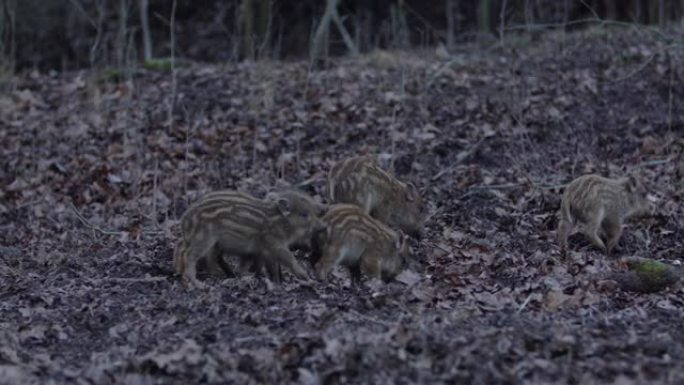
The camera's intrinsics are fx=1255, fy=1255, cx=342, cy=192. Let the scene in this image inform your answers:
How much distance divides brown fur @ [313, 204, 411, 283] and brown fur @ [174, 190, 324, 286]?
123 mm

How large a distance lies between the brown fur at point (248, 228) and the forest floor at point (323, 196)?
0.26 metres

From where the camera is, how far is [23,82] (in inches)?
766

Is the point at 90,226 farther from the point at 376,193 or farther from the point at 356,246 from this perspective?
the point at 356,246

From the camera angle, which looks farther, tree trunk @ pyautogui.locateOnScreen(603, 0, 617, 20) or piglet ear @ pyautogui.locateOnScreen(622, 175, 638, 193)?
tree trunk @ pyautogui.locateOnScreen(603, 0, 617, 20)

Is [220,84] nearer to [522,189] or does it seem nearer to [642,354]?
→ [522,189]

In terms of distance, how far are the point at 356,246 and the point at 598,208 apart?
278cm

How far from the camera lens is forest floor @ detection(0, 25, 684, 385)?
7.26 meters

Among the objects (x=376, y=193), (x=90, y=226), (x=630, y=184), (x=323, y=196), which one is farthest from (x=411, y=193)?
(x=90, y=226)

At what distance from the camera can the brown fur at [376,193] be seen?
1126 cm

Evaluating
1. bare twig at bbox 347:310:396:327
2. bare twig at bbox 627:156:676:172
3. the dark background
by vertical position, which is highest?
the dark background

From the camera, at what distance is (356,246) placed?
31.7 feet

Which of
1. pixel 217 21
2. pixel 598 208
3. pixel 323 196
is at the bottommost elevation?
pixel 323 196

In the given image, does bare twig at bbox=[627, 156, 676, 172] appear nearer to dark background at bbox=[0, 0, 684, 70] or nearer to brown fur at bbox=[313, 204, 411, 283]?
brown fur at bbox=[313, 204, 411, 283]

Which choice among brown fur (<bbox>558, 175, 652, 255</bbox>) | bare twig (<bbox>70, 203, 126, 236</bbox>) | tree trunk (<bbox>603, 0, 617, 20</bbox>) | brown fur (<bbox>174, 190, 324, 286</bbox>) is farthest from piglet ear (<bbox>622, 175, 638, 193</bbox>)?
tree trunk (<bbox>603, 0, 617, 20</bbox>)
